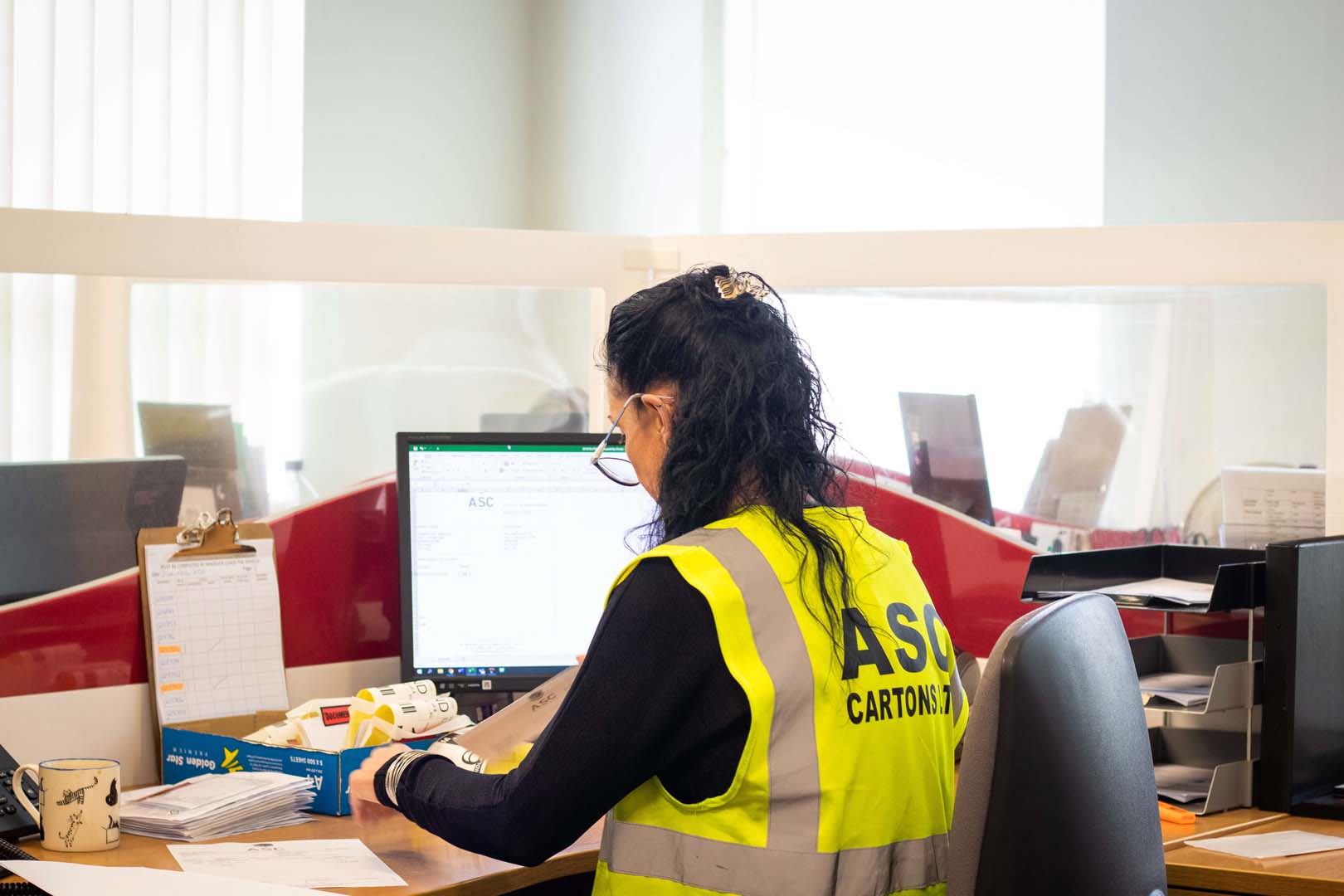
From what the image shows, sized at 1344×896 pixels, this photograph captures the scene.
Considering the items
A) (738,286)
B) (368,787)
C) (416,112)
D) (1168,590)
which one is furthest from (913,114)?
(368,787)

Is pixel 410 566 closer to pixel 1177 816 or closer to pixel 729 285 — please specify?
pixel 729 285

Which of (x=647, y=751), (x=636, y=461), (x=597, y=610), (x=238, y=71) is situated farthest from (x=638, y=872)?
(x=238, y=71)

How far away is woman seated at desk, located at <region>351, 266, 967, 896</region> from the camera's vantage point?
3.86 feet

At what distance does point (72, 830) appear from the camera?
1492mm

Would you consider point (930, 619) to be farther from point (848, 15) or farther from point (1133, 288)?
point (848, 15)

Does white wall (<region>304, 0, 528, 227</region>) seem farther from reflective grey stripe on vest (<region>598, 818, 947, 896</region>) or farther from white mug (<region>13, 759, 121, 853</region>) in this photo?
reflective grey stripe on vest (<region>598, 818, 947, 896</region>)

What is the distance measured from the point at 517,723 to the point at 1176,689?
35.6 inches

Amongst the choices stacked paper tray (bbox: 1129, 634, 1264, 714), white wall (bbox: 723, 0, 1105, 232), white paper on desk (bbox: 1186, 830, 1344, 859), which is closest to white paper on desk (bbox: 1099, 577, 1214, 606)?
stacked paper tray (bbox: 1129, 634, 1264, 714)

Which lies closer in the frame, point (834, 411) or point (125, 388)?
point (125, 388)

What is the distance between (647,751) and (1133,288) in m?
1.21

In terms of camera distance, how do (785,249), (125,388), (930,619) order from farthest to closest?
1. (785,249)
2. (125,388)
3. (930,619)

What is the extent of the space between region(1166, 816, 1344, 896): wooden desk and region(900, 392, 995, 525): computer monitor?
64 centimetres

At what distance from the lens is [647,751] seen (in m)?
1.18

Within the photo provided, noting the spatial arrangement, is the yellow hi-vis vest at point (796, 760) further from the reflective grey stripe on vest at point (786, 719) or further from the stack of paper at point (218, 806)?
the stack of paper at point (218, 806)
